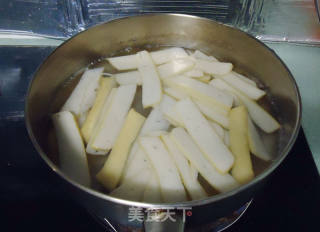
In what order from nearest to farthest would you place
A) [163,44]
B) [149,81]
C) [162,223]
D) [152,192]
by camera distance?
[162,223] → [152,192] → [149,81] → [163,44]

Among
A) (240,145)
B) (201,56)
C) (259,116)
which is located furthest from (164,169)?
(201,56)

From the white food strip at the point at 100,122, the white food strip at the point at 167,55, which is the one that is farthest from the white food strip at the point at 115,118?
the white food strip at the point at 167,55

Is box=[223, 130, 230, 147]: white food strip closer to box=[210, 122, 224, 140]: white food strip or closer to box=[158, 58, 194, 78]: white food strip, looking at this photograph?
box=[210, 122, 224, 140]: white food strip

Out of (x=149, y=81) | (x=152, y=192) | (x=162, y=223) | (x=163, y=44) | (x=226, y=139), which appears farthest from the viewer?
(x=163, y=44)

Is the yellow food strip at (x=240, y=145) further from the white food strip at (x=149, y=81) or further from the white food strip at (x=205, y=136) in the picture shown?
the white food strip at (x=149, y=81)

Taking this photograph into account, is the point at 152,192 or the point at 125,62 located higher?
the point at 125,62

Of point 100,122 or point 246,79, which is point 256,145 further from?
point 100,122

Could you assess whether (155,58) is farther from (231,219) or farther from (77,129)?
(231,219)

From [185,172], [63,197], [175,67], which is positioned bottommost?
[63,197]

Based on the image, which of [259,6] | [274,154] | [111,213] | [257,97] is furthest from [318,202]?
[259,6]
